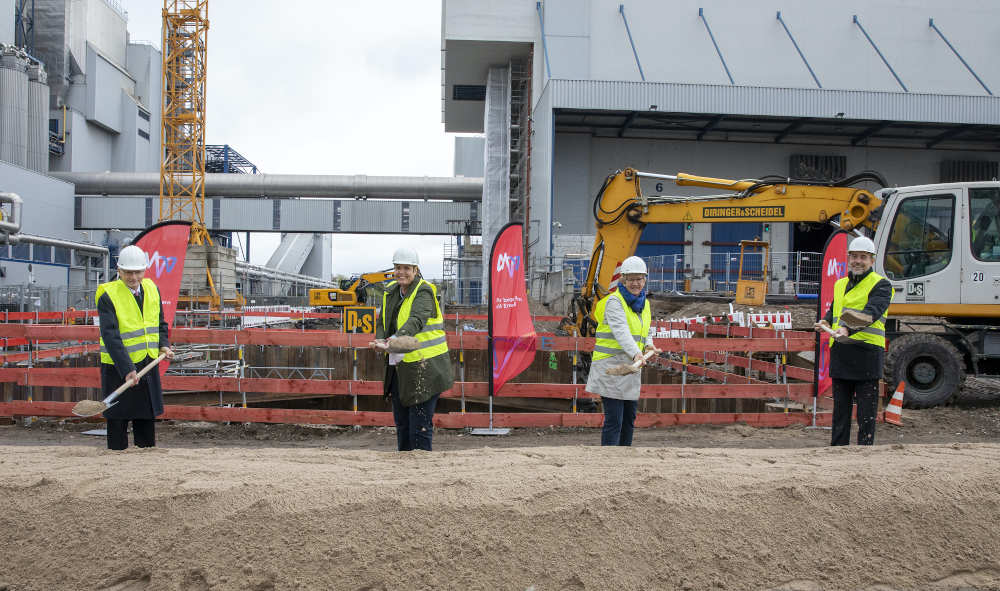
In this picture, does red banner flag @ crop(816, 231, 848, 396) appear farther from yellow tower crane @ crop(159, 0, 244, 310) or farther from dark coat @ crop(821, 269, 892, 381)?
yellow tower crane @ crop(159, 0, 244, 310)

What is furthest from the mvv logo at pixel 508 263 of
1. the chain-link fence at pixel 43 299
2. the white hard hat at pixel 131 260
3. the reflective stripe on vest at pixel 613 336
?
the chain-link fence at pixel 43 299

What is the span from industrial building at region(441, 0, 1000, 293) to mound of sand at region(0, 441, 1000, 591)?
20295mm

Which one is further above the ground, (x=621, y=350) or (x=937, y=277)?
(x=937, y=277)

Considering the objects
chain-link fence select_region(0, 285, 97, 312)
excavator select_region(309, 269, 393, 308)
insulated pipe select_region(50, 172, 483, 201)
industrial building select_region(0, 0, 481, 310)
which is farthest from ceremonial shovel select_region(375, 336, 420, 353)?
Result: insulated pipe select_region(50, 172, 483, 201)

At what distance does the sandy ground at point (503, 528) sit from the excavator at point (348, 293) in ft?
39.6

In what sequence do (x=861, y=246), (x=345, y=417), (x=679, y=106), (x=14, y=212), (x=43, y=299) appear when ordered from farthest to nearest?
(x=679, y=106) → (x=43, y=299) → (x=14, y=212) → (x=345, y=417) → (x=861, y=246)

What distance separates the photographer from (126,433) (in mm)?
4559

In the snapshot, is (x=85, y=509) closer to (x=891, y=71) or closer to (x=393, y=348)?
(x=393, y=348)

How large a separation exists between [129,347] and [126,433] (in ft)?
2.12

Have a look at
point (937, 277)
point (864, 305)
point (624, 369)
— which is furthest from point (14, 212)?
point (937, 277)

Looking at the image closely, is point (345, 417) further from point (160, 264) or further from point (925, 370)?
point (925, 370)

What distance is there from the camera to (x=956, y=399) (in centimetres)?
834

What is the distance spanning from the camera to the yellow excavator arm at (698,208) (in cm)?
941

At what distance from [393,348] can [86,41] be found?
43.6 metres
